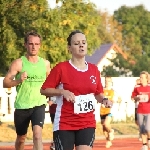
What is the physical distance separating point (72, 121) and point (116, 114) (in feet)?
72.9

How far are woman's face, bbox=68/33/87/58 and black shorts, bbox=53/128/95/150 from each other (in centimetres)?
93

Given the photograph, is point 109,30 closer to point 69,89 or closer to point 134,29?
point 134,29

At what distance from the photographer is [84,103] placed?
8.22m

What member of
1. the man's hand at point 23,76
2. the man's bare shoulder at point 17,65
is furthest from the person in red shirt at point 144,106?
the man's hand at point 23,76

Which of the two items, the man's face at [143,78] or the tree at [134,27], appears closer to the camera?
the man's face at [143,78]

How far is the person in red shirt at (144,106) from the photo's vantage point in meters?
17.0

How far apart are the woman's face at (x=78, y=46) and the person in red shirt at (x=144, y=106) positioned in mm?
8861

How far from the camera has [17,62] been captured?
1108 centimetres

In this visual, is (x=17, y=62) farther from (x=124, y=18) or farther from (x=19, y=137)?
(x=124, y=18)

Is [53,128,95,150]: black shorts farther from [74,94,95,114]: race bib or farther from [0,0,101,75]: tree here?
[0,0,101,75]: tree

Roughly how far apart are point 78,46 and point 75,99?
25.1 inches

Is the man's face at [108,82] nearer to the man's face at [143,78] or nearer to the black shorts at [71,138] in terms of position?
the man's face at [143,78]

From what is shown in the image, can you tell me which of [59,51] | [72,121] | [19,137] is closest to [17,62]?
[19,137]

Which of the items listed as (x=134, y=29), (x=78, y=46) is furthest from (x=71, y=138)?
(x=134, y=29)
